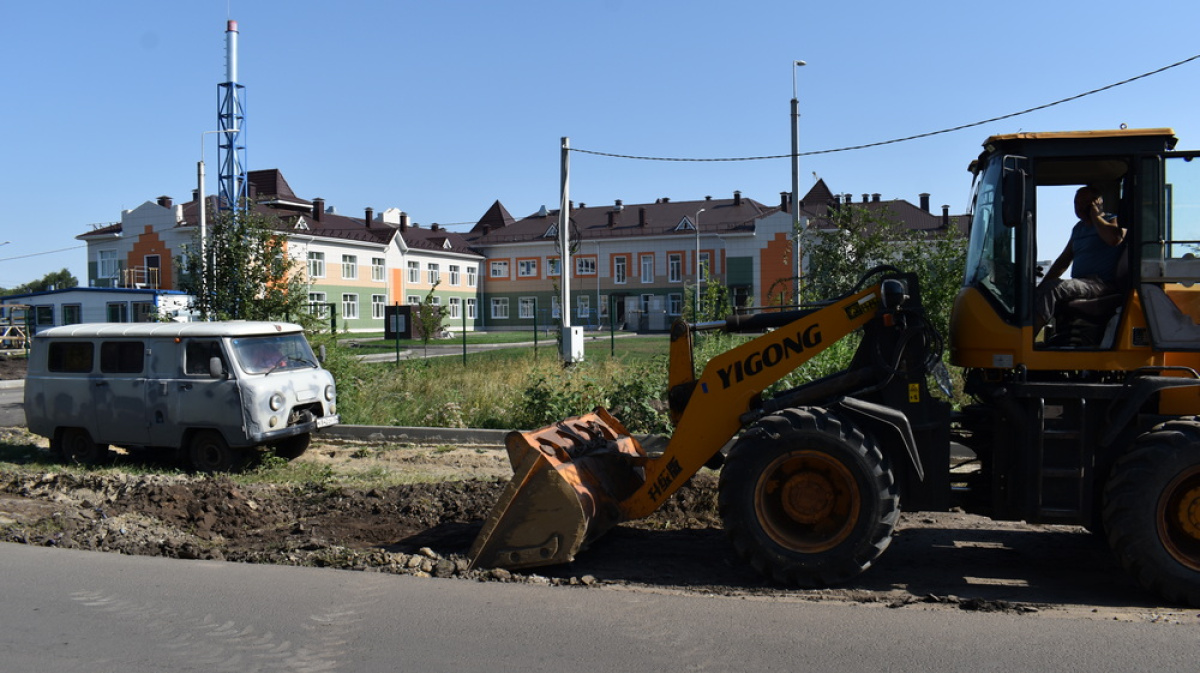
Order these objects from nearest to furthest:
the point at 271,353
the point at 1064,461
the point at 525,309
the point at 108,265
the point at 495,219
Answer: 1. the point at 1064,461
2. the point at 271,353
3. the point at 108,265
4. the point at 525,309
5. the point at 495,219

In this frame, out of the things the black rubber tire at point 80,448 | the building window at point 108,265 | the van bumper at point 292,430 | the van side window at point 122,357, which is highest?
the building window at point 108,265

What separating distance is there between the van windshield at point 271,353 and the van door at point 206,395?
8.8 inches

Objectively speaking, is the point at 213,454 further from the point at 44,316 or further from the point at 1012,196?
the point at 44,316

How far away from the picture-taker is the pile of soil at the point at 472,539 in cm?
623

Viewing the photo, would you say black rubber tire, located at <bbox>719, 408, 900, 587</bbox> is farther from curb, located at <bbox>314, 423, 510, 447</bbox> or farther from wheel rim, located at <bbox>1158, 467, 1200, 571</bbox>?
curb, located at <bbox>314, 423, 510, 447</bbox>

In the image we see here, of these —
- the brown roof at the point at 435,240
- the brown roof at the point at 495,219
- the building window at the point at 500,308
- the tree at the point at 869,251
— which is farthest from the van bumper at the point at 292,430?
the brown roof at the point at 495,219

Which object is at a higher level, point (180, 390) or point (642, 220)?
point (642, 220)

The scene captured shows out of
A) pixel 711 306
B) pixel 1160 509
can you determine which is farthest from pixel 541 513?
pixel 711 306

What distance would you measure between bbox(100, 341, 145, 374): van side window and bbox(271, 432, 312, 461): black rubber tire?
1.97 meters

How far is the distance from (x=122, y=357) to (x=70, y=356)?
926 millimetres

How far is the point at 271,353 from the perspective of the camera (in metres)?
12.0

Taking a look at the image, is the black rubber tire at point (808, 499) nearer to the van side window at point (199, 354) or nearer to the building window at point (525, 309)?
the van side window at point (199, 354)

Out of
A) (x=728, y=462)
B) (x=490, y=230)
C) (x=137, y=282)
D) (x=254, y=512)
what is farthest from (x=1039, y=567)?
(x=490, y=230)

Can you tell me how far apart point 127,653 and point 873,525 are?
4517 millimetres
